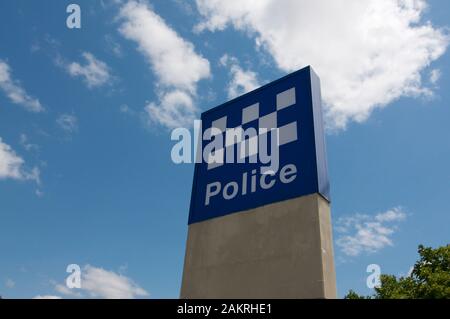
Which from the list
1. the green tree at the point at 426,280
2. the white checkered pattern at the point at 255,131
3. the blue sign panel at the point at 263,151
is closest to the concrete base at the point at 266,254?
the blue sign panel at the point at 263,151

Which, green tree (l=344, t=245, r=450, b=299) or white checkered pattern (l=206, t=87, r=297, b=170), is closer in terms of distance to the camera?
white checkered pattern (l=206, t=87, r=297, b=170)

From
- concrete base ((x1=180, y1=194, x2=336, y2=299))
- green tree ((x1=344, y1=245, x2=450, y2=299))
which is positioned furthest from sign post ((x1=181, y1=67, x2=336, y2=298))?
green tree ((x1=344, y1=245, x2=450, y2=299))

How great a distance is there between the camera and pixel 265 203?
4.00 m

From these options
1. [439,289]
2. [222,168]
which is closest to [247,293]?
[222,168]

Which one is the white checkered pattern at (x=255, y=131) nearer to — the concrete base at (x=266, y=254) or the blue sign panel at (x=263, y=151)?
the blue sign panel at (x=263, y=151)

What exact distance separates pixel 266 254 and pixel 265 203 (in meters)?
0.57

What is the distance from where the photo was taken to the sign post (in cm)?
350

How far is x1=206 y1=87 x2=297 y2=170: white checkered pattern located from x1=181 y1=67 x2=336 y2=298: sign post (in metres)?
0.01

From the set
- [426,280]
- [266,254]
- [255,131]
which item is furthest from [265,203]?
[426,280]

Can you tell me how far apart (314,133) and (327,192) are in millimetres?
657

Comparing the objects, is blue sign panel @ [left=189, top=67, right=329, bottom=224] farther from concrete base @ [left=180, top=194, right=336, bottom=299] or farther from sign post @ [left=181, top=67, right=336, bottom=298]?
concrete base @ [left=180, top=194, right=336, bottom=299]

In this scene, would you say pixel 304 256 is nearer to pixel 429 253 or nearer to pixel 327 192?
pixel 327 192

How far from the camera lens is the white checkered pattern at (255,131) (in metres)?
4.20

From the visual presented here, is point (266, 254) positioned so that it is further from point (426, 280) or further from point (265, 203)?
point (426, 280)
